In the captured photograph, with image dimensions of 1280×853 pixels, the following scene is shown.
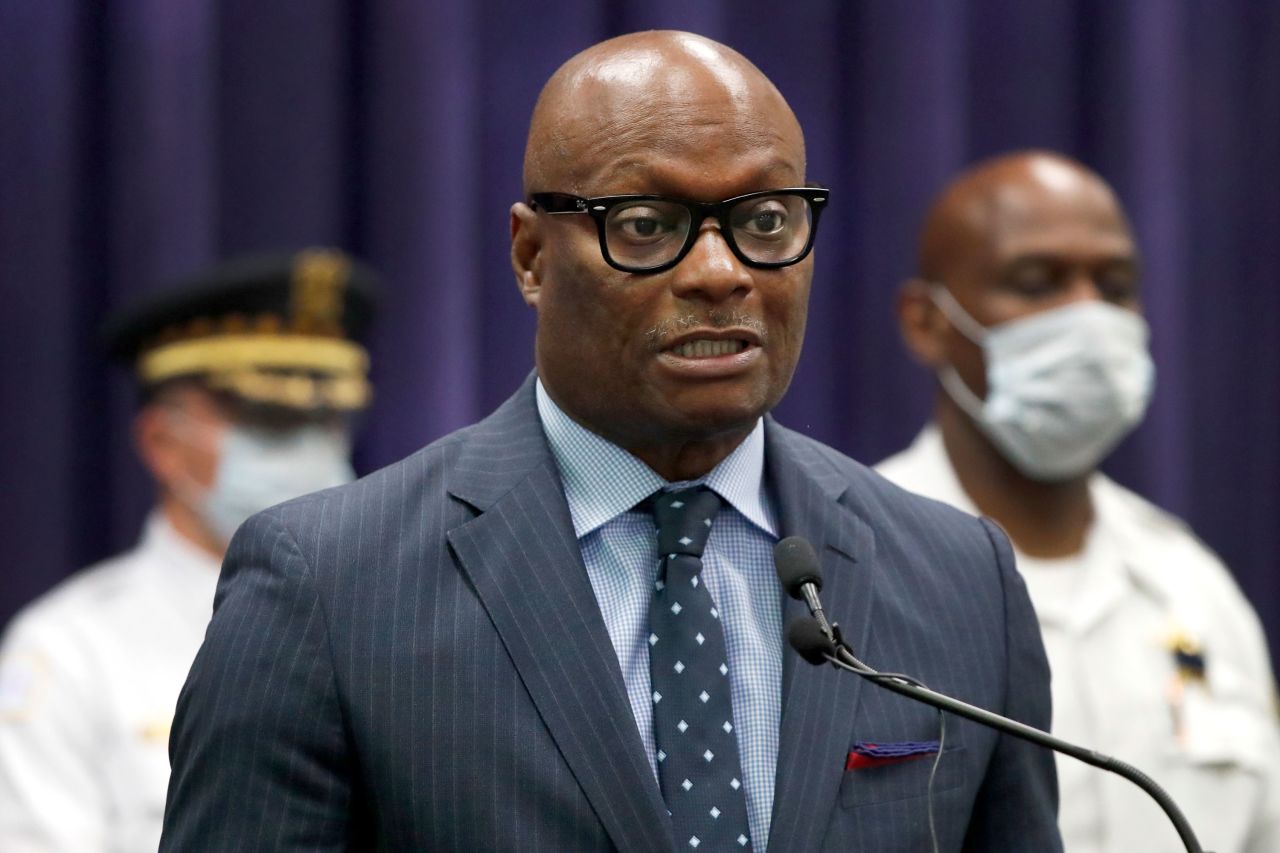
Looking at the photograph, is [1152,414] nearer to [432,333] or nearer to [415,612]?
[432,333]

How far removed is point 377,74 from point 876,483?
222 centimetres

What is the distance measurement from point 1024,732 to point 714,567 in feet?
1.14

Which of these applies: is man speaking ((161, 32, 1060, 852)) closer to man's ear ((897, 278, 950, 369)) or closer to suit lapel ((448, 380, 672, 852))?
suit lapel ((448, 380, 672, 852))

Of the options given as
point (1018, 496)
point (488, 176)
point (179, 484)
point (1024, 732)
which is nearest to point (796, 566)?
point (1024, 732)

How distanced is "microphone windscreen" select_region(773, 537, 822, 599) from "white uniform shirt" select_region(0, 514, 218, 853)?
1.87 metres

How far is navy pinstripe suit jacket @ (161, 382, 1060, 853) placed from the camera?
1.49 m

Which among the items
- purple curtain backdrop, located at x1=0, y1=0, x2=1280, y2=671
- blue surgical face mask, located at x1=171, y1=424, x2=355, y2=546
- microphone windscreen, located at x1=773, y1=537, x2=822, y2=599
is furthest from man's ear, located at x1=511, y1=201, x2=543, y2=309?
purple curtain backdrop, located at x1=0, y1=0, x2=1280, y2=671

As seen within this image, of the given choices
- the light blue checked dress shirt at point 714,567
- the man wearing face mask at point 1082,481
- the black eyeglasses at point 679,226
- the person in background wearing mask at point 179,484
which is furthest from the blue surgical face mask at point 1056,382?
the black eyeglasses at point 679,226

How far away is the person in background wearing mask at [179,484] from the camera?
3.19m

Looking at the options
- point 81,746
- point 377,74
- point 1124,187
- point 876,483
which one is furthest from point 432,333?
point 876,483

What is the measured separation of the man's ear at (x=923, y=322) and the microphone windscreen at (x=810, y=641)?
1.80m

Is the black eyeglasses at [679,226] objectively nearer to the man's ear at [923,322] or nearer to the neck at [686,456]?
the neck at [686,456]

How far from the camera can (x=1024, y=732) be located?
1396 mm

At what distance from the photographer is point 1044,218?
3.06 m
